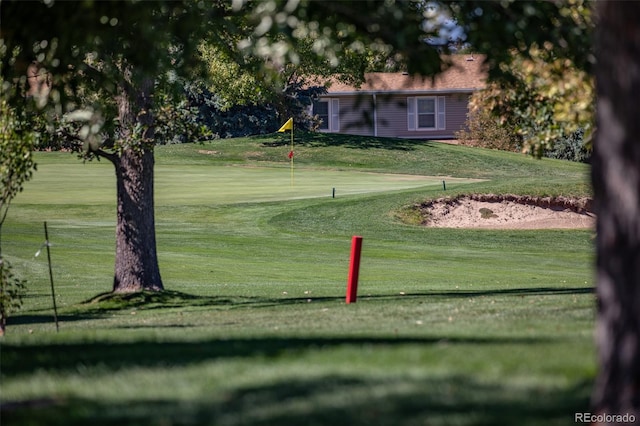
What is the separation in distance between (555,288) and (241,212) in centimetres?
1756

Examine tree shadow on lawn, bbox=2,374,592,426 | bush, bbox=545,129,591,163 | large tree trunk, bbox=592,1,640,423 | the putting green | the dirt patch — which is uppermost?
large tree trunk, bbox=592,1,640,423

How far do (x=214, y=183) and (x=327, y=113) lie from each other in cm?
2432

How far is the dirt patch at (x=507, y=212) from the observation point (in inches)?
1336

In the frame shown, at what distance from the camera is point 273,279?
2300 cm

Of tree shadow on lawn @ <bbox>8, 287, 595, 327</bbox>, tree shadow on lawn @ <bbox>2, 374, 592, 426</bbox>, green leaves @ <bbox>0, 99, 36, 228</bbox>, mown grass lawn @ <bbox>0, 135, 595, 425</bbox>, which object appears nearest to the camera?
tree shadow on lawn @ <bbox>2, 374, 592, 426</bbox>

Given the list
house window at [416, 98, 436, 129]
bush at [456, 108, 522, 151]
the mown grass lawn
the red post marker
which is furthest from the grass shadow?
house window at [416, 98, 436, 129]

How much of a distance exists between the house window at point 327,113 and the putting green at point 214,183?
52.4ft

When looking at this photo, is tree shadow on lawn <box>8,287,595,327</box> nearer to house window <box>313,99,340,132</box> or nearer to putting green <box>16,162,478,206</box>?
putting green <box>16,162,478,206</box>

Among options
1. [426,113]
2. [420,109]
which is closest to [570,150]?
[426,113]

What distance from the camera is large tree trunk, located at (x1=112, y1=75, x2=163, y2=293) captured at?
1902cm

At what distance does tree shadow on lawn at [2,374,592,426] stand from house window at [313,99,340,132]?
194ft

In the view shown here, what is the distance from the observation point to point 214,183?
1709 inches

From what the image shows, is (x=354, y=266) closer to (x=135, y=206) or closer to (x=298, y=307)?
(x=298, y=307)

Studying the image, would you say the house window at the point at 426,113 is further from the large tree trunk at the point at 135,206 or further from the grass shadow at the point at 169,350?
the grass shadow at the point at 169,350
